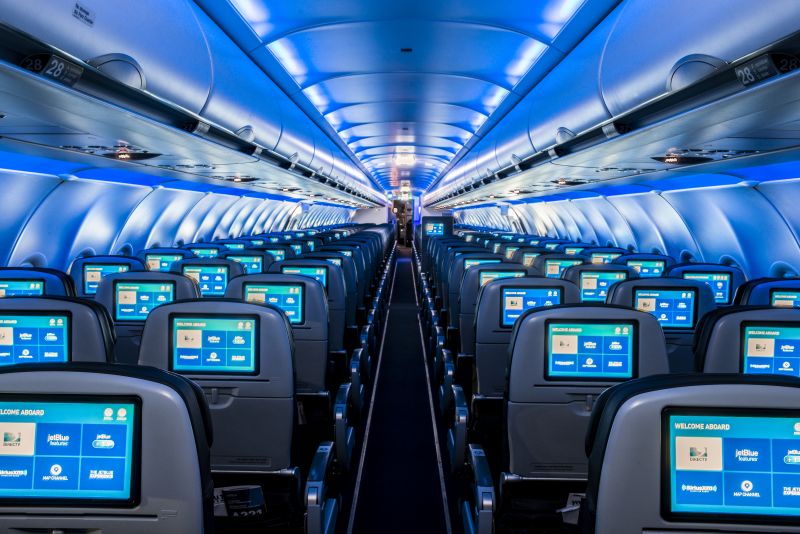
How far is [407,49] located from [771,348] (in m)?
5.43

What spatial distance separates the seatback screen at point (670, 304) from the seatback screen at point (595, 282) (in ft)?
5.63

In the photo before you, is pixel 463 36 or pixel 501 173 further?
pixel 501 173

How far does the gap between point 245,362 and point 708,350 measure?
2478 millimetres

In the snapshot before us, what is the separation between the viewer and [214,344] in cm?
370

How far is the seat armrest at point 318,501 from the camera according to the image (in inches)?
127

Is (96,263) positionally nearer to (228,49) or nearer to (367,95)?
(228,49)

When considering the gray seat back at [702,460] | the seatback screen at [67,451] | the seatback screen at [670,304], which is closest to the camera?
the gray seat back at [702,460]

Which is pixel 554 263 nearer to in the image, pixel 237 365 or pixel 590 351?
pixel 590 351

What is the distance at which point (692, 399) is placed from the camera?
75.2 inches

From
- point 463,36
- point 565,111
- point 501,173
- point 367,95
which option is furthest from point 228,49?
point 501,173

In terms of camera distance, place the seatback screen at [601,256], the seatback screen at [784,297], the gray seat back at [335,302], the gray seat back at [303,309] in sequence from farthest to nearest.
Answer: the seatback screen at [601,256] < the gray seat back at [335,302] < the seatback screen at [784,297] < the gray seat back at [303,309]

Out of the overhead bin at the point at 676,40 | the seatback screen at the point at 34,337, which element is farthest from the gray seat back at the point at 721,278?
the seatback screen at the point at 34,337

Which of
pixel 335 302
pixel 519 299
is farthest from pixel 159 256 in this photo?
pixel 519 299

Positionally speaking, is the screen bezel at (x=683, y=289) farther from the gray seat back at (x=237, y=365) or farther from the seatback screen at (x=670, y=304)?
the gray seat back at (x=237, y=365)
